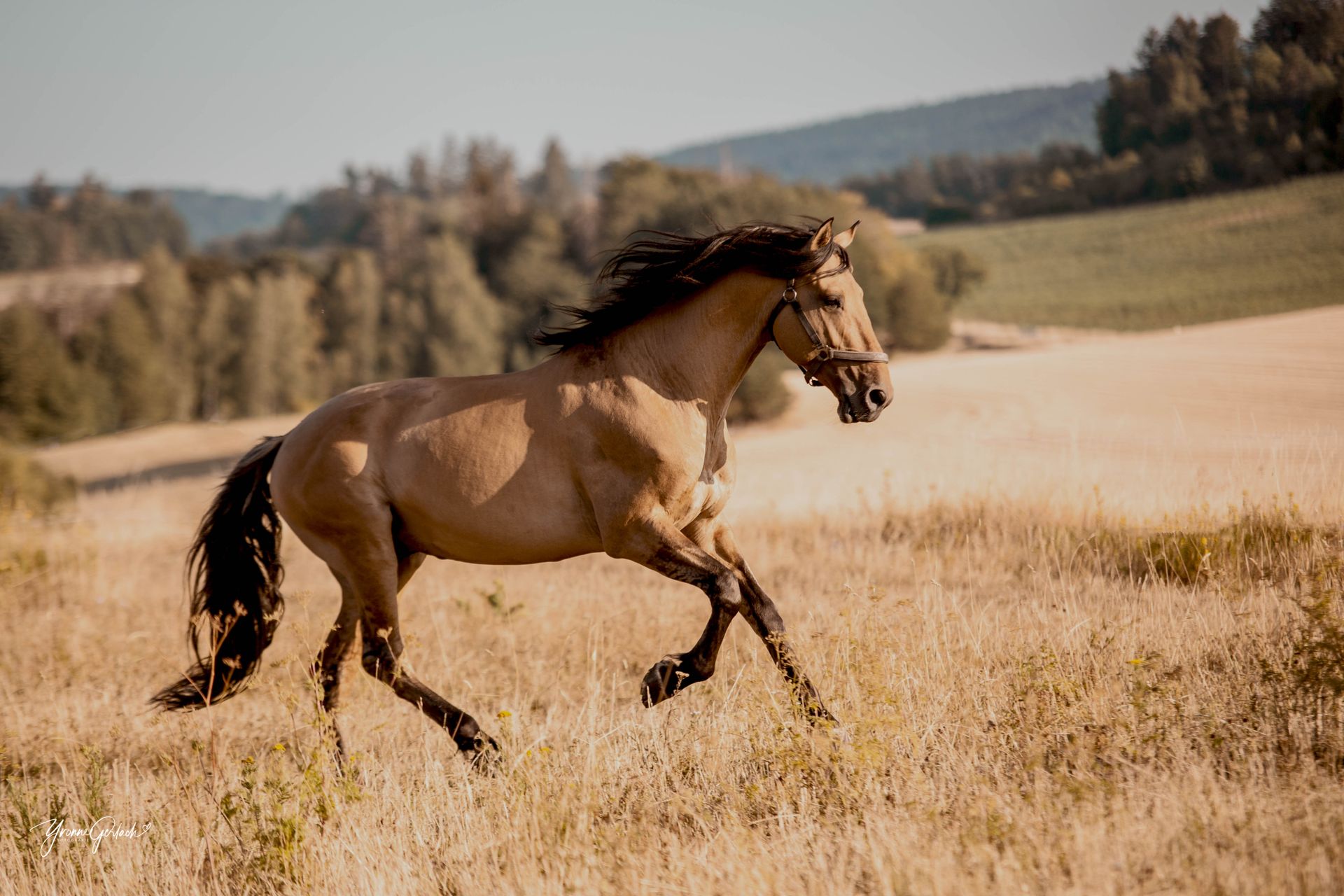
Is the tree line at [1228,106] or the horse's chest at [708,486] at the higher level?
the tree line at [1228,106]

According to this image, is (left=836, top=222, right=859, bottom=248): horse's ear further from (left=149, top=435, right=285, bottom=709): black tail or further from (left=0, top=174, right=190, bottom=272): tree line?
(left=0, top=174, right=190, bottom=272): tree line

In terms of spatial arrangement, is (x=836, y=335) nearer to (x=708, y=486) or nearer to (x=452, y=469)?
(x=708, y=486)

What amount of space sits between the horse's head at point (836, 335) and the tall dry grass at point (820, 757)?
991mm

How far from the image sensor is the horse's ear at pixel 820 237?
4.64 metres

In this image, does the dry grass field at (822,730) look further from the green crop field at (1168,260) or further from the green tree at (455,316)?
the green tree at (455,316)

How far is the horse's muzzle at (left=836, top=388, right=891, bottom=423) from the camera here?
4.53 metres

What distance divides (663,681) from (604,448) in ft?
3.49

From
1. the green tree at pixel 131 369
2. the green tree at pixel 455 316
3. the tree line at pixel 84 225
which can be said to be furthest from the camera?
the tree line at pixel 84 225

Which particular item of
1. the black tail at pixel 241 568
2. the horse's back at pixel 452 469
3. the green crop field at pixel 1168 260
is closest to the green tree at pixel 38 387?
the green crop field at pixel 1168 260

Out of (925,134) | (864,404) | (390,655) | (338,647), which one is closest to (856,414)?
(864,404)

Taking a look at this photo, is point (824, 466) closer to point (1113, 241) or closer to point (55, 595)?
point (55, 595)

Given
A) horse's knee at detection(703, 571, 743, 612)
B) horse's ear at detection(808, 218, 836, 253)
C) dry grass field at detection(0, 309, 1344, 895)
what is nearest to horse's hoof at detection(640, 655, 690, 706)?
dry grass field at detection(0, 309, 1344, 895)

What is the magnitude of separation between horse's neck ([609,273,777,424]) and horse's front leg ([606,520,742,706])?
621mm

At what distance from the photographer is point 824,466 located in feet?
68.8
